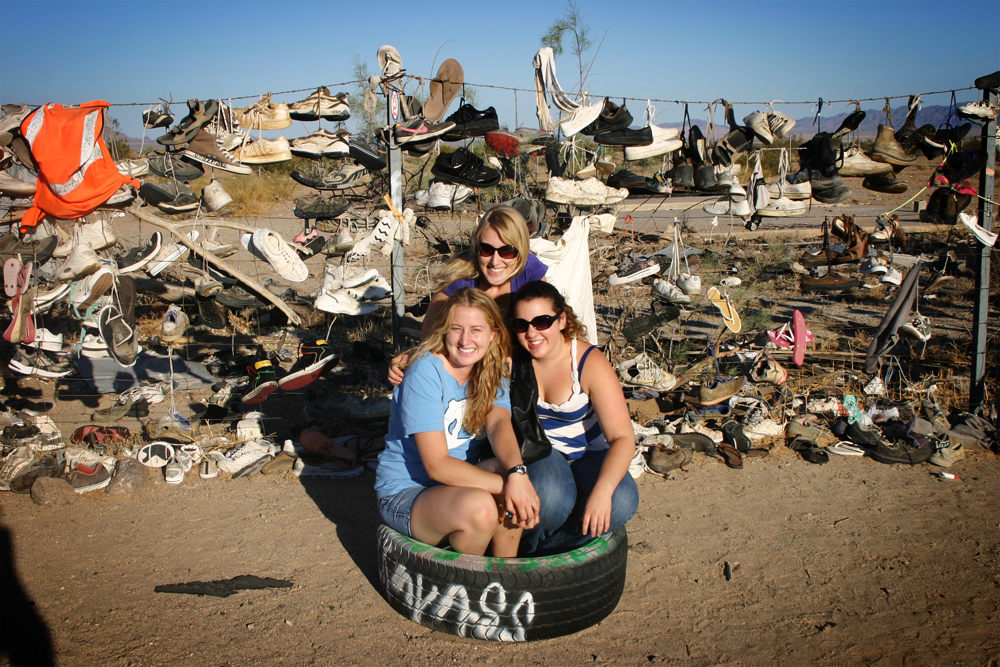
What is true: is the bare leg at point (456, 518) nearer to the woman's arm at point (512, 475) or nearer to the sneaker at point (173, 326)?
the woman's arm at point (512, 475)

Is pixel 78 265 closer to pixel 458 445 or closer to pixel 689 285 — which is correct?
pixel 458 445

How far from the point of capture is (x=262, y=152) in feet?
17.7

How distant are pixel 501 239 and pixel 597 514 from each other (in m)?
1.35

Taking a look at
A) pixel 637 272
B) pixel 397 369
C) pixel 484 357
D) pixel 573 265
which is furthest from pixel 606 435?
pixel 637 272

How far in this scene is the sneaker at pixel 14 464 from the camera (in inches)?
145

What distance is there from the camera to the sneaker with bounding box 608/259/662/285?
6.20m

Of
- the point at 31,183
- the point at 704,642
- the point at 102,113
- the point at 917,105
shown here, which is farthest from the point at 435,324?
the point at 917,105

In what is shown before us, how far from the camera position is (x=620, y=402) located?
2.66 m

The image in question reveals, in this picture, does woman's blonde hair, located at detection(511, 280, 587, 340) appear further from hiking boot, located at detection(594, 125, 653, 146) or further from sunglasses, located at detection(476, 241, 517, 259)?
hiking boot, located at detection(594, 125, 653, 146)

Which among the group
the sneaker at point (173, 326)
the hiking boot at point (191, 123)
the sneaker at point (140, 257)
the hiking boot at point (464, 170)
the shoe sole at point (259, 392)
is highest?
the hiking boot at point (191, 123)

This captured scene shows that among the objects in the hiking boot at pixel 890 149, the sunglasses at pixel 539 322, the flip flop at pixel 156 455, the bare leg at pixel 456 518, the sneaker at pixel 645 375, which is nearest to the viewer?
the bare leg at pixel 456 518

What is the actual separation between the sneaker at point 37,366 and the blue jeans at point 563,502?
414 cm

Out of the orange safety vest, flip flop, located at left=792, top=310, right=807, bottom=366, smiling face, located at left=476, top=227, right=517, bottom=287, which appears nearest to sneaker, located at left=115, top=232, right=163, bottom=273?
the orange safety vest

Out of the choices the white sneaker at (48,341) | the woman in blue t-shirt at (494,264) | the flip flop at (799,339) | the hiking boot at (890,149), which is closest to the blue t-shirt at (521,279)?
the woman in blue t-shirt at (494,264)
